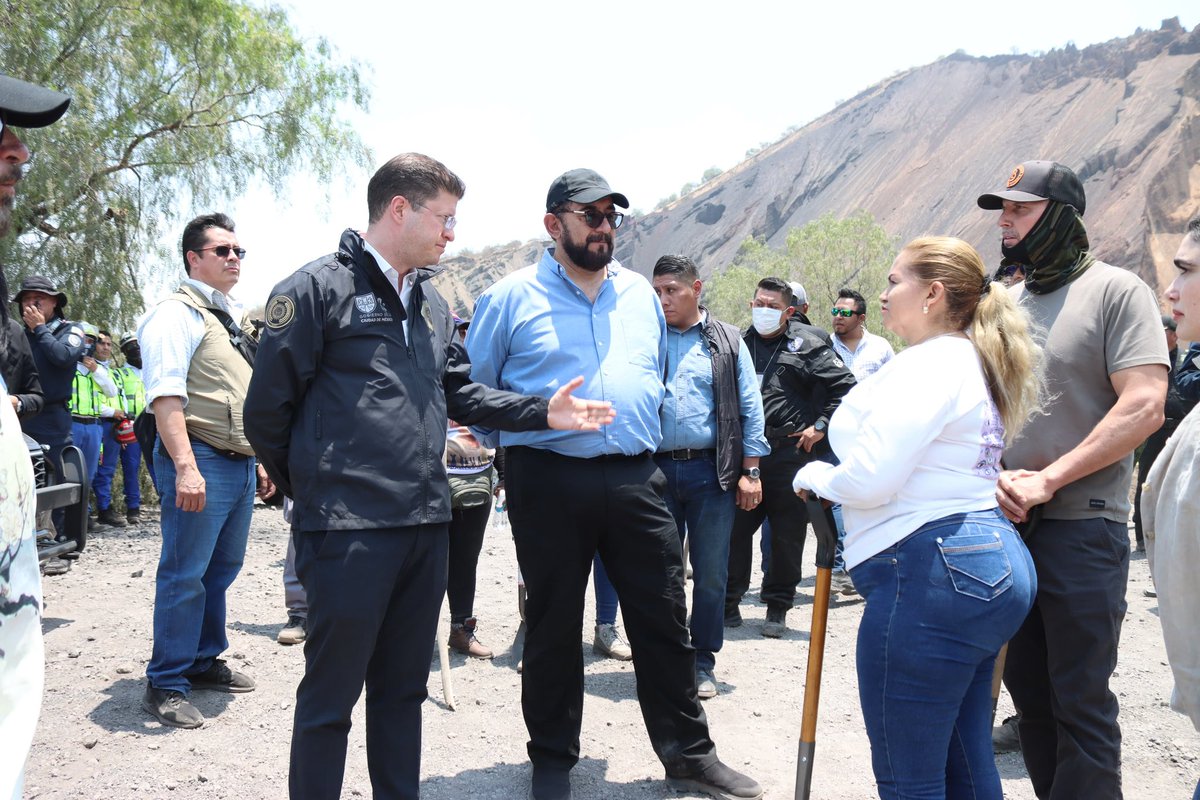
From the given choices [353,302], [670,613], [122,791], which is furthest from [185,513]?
[670,613]

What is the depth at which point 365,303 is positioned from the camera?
306 cm

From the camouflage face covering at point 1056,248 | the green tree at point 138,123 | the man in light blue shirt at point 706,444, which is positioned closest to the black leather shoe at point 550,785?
the man in light blue shirt at point 706,444

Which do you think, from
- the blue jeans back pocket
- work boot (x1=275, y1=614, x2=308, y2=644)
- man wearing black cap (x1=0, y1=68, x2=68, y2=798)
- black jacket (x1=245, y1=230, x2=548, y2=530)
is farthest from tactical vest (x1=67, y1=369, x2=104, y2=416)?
the blue jeans back pocket

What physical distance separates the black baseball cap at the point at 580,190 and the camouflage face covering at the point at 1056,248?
1.55 metres

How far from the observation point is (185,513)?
14.5ft

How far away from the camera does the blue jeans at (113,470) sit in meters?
10.7

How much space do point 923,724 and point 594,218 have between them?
2321 mm

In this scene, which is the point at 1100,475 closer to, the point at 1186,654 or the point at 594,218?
the point at 1186,654

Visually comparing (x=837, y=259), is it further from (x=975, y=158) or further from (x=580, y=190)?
(x=580, y=190)

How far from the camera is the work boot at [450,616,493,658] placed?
19.0 ft

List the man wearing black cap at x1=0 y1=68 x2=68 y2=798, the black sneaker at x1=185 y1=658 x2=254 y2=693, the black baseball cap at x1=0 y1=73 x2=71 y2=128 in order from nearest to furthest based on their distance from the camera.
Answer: the man wearing black cap at x1=0 y1=68 x2=68 y2=798, the black baseball cap at x1=0 y1=73 x2=71 y2=128, the black sneaker at x1=185 y1=658 x2=254 y2=693

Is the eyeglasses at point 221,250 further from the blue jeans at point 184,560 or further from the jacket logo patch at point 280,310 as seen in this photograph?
the jacket logo patch at point 280,310

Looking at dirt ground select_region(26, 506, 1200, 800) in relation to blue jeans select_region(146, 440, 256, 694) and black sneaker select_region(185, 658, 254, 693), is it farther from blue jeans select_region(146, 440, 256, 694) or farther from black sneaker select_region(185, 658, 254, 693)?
blue jeans select_region(146, 440, 256, 694)

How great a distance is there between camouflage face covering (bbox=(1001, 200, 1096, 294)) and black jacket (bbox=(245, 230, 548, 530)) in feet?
6.76
